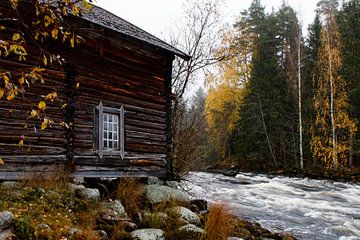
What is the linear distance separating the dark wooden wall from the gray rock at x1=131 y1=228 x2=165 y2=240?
8.70 feet

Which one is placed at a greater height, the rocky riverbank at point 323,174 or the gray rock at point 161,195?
the gray rock at point 161,195

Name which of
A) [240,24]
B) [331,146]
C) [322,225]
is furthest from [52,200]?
[240,24]

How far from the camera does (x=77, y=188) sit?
6.67 metres

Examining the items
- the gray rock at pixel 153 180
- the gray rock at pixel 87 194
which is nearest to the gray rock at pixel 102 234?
the gray rock at pixel 87 194

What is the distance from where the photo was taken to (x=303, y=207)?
36.0ft

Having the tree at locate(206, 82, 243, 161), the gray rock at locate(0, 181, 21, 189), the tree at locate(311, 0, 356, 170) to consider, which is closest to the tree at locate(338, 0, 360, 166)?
the tree at locate(311, 0, 356, 170)

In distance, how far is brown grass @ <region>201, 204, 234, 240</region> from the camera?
586cm

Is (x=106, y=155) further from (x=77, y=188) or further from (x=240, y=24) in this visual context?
(x=240, y=24)

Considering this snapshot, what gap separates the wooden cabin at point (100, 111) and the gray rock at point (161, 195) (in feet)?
3.53

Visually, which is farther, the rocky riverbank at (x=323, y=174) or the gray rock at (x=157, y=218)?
the rocky riverbank at (x=323, y=174)

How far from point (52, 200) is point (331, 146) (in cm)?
1831

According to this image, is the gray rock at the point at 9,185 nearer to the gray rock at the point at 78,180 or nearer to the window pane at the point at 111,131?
the gray rock at the point at 78,180

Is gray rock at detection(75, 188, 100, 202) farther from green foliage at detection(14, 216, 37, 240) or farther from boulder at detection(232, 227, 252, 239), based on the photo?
boulder at detection(232, 227, 252, 239)

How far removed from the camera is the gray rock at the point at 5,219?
13.9ft
